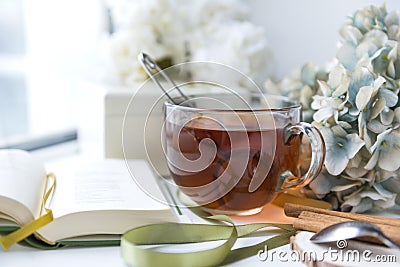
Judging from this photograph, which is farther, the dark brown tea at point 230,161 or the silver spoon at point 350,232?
the dark brown tea at point 230,161

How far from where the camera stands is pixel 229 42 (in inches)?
43.6

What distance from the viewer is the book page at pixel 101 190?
27.7 inches

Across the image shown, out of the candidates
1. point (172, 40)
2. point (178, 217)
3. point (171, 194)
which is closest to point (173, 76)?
point (172, 40)

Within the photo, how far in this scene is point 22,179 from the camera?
30.2 inches

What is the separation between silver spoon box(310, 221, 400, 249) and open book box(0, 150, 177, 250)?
198 mm

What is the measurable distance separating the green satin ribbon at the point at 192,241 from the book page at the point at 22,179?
0.15m

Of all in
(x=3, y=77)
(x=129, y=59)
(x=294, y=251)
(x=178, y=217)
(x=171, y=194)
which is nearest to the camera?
(x=294, y=251)

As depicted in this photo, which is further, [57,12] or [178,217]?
[57,12]

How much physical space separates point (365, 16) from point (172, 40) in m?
0.44

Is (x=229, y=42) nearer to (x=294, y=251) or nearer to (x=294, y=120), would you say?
(x=294, y=120)

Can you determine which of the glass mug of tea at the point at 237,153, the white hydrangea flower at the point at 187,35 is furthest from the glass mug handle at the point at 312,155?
the white hydrangea flower at the point at 187,35

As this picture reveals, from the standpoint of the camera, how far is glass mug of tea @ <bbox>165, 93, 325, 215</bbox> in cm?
70

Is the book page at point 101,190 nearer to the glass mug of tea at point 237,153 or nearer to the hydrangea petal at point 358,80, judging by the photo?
the glass mug of tea at point 237,153

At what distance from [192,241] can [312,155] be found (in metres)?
0.19
